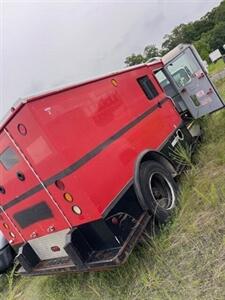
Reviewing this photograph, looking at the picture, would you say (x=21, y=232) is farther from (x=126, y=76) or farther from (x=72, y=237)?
(x=126, y=76)

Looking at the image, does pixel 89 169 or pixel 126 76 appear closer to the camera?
pixel 89 169

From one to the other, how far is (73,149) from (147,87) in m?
2.97

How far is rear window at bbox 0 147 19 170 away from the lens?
5071mm

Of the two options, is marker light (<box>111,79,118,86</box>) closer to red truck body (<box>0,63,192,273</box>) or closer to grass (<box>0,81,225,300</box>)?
red truck body (<box>0,63,192,273</box>)

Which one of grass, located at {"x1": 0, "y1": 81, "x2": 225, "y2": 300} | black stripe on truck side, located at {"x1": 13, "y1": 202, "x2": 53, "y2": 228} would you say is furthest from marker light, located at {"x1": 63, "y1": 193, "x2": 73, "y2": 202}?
grass, located at {"x1": 0, "y1": 81, "x2": 225, "y2": 300}

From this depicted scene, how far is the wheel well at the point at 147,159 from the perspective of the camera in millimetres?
5340

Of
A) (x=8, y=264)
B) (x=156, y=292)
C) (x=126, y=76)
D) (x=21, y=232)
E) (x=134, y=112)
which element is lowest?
(x=156, y=292)

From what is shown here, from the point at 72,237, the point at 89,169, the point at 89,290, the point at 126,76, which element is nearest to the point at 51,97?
the point at 89,169

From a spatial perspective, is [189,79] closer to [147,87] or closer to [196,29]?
[147,87]

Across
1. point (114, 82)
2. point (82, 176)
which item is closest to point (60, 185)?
point (82, 176)

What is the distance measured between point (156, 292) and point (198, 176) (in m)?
2.53

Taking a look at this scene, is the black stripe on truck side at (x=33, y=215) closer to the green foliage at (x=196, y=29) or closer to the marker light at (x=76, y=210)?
the marker light at (x=76, y=210)

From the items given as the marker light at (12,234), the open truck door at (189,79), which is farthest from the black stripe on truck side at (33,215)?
the open truck door at (189,79)

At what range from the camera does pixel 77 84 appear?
17.1ft
